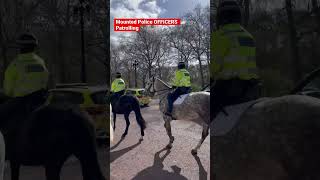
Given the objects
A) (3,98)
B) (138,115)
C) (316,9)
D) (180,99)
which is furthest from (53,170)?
(138,115)

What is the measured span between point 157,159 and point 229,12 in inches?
108

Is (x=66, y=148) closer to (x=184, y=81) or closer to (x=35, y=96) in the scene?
(x=35, y=96)

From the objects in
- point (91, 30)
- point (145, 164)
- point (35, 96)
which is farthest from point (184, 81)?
point (35, 96)

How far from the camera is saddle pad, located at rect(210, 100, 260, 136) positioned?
Answer: 1782 mm

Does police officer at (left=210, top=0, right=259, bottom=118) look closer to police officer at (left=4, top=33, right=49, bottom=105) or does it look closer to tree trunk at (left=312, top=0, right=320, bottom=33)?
tree trunk at (left=312, top=0, right=320, bottom=33)

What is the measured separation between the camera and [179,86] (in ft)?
14.7

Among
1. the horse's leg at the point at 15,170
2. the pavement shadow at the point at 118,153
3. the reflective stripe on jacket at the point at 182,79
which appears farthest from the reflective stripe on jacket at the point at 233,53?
the pavement shadow at the point at 118,153

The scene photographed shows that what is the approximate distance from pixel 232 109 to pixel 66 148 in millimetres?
1420

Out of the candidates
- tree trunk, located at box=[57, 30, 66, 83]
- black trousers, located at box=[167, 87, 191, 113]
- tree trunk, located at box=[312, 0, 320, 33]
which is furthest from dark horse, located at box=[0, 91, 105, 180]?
black trousers, located at box=[167, 87, 191, 113]

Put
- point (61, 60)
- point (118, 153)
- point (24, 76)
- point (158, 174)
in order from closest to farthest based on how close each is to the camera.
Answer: point (24, 76)
point (61, 60)
point (158, 174)
point (118, 153)

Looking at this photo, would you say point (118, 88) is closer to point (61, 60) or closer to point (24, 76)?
point (61, 60)

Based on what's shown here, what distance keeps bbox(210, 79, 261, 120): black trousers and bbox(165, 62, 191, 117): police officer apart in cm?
247

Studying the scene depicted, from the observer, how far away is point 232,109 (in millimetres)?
1856

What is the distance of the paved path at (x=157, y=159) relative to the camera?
10.7ft
